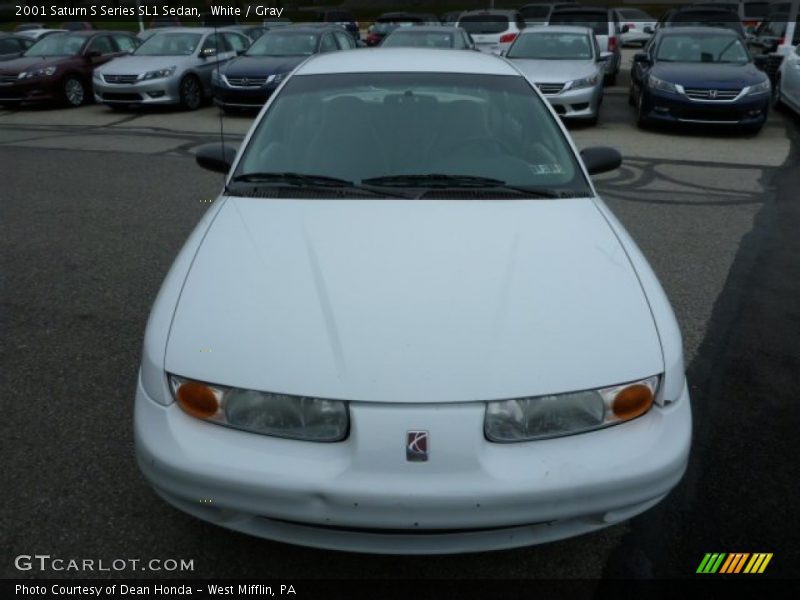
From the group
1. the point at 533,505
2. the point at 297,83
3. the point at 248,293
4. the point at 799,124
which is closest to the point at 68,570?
the point at 248,293

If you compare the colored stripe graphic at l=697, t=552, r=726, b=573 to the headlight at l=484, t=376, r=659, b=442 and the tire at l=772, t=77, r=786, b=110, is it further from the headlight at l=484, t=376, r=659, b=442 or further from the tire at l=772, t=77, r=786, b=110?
the tire at l=772, t=77, r=786, b=110

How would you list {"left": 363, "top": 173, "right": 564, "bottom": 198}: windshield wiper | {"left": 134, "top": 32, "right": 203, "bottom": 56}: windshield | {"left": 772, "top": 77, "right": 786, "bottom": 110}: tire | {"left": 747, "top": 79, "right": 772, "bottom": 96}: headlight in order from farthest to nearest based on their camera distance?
{"left": 134, "top": 32, "right": 203, "bottom": 56}: windshield → {"left": 772, "top": 77, "right": 786, "bottom": 110}: tire → {"left": 747, "top": 79, "right": 772, "bottom": 96}: headlight → {"left": 363, "top": 173, "right": 564, "bottom": 198}: windshield wiper

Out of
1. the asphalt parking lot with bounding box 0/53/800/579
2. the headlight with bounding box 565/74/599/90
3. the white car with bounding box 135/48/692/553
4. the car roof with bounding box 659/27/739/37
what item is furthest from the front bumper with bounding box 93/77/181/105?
the white car with bounding box 135/48/692/553

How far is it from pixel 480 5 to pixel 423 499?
62130 mm

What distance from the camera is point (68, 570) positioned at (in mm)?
2416

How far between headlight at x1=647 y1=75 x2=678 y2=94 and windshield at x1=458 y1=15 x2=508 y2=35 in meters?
9.87

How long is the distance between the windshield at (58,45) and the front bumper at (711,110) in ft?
36.4

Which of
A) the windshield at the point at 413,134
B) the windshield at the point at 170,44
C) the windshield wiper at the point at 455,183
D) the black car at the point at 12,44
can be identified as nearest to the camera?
the windshield wiper at the point at 455,183

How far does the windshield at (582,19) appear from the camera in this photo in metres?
17.8

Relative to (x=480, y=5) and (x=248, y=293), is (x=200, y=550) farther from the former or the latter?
(x=480, y=5)

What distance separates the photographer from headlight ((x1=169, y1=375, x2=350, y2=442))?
208cm

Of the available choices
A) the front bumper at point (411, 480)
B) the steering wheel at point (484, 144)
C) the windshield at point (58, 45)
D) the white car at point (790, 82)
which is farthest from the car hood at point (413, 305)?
the windshield at point (58, 45)

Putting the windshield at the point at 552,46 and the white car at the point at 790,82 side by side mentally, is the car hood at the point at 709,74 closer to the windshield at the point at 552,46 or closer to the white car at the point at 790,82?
the white car at the point at 790,82

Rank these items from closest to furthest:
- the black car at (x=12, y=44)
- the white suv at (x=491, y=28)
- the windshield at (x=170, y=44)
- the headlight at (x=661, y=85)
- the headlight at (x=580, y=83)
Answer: the headlight at (x=661, y=85), the headlight at (x=580, y=83), the windshield at (x=170, y=44), the black car at (x=12, y=44), the white suv at (x=491, y=28)
